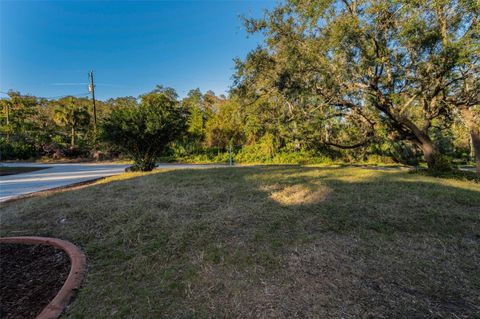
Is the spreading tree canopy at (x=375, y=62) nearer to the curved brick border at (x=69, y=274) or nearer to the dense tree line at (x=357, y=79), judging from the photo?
Result: the dense tree line at (x=357, y=79)

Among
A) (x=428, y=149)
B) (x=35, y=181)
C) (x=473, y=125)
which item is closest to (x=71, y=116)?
(x=35, y=181)

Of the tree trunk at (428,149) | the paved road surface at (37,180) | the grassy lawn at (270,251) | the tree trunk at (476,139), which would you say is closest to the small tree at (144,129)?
the paved road surface at (37,180)

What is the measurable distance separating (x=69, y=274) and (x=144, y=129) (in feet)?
22.9

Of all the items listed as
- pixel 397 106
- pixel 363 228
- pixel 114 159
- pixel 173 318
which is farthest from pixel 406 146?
pixel 114 159

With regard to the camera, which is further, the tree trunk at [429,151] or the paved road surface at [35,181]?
the tree trunk at [429,151]

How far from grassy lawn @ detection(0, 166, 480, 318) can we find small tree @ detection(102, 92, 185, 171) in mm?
4200

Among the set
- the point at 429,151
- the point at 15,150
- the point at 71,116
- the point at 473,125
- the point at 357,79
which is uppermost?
the point at 71,116

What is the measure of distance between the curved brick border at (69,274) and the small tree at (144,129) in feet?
19.1

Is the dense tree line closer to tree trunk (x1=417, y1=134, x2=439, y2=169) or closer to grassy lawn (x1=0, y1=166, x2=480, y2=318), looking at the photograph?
tree trunk (x1=417, y1=134, x2=439, y2=169)

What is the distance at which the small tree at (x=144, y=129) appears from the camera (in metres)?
8.19

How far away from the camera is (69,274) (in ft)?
6.64

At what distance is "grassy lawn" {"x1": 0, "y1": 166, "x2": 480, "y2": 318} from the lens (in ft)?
5.49

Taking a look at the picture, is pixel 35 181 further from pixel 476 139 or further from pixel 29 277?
pixel 476 139

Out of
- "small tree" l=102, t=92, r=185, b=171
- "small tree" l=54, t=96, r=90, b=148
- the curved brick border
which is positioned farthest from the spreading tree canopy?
"small tree" l=54, t=96, r=90, b=148
